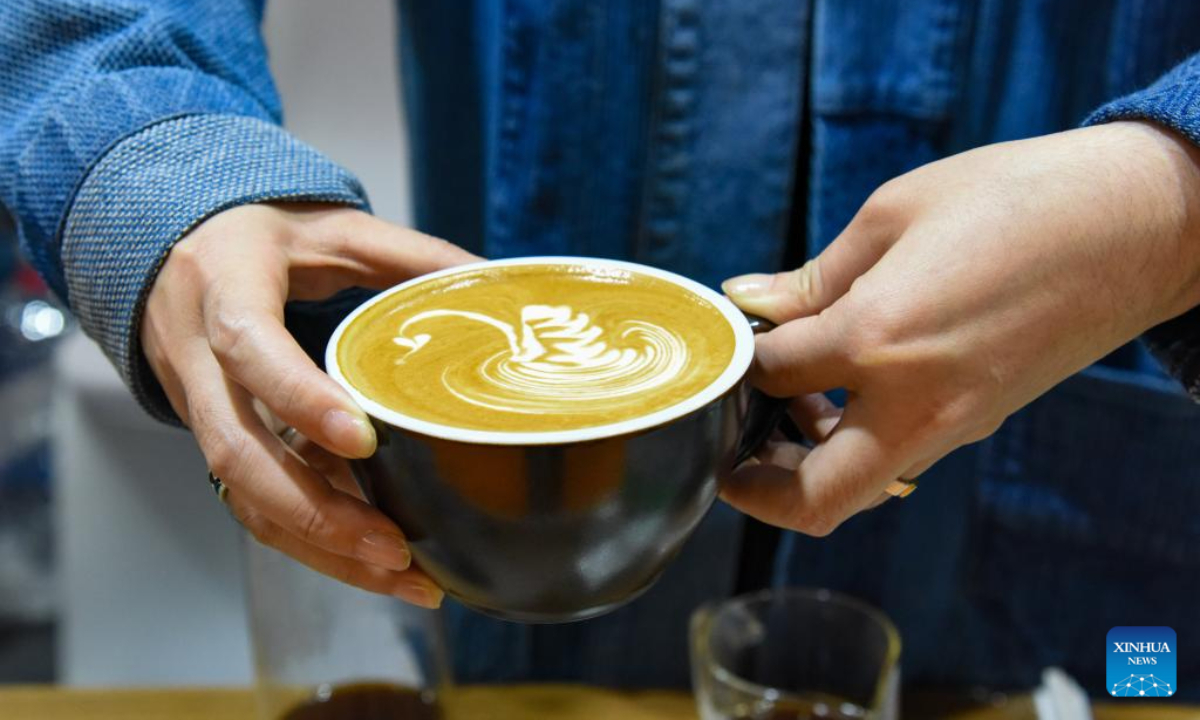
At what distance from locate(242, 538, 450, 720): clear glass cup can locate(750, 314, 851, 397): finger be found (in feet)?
0.89

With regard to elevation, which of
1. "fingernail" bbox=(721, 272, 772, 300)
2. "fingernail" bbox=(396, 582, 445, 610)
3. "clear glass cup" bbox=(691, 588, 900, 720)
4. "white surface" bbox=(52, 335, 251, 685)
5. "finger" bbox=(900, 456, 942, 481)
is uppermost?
"fingernail" bbox=(721, 272, 772, 300)

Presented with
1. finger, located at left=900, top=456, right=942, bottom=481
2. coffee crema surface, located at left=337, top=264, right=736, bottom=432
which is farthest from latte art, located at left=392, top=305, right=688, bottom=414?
finger, located at left=900, top=456, right=942, bottom=481

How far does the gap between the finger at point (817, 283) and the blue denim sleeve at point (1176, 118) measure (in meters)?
0.10

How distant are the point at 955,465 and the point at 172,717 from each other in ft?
1.67

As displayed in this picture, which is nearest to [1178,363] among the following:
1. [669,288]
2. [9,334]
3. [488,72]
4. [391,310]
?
[669,288]

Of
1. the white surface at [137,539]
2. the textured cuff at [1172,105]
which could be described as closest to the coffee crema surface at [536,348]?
the textured cuff at [1172,105]

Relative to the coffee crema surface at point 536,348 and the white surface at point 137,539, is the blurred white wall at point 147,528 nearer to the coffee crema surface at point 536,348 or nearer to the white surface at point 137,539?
the white surface at point 137,539

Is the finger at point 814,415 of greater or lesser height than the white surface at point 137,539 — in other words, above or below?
above

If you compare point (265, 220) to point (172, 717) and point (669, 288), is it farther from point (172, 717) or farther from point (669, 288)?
point (172, 717)

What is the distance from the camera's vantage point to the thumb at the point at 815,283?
0.44 metres

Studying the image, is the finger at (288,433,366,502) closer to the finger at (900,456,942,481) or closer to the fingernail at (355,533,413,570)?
the fingernail at (355,533,413,570)

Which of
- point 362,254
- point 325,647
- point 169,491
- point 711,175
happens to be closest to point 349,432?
point 362,254

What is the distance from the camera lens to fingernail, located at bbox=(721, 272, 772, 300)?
0.45m

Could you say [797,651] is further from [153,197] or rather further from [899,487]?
[153,197]
